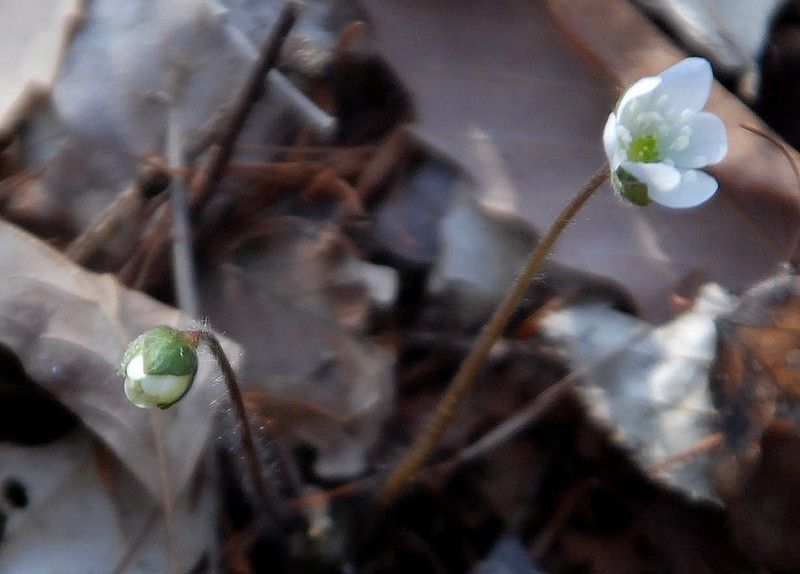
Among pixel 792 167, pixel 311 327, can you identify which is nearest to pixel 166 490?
pixel 311 327

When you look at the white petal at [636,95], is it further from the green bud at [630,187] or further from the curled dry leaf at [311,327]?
the curled dry leaf at [311,327]

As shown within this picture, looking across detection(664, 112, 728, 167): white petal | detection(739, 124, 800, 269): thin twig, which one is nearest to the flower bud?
detection(664, 112, 728, 167): white petal

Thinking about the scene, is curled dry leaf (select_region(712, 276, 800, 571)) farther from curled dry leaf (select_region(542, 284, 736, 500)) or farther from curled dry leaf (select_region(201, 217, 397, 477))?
curled dry leaf (select_region(201, 217, 397, 477))

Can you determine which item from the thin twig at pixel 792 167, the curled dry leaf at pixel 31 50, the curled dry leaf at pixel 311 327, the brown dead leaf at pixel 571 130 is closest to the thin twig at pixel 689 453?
the brown dead leaf at pixel 571 130

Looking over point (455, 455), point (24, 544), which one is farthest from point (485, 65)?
point (24, 544)

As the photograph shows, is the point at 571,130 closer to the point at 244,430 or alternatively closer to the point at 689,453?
the point at 689,453

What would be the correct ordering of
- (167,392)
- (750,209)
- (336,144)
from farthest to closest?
1. (336,144)
2. (750,209)
3. (167,392)

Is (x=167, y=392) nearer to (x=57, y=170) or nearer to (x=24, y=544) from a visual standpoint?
(x=24, y=544)
